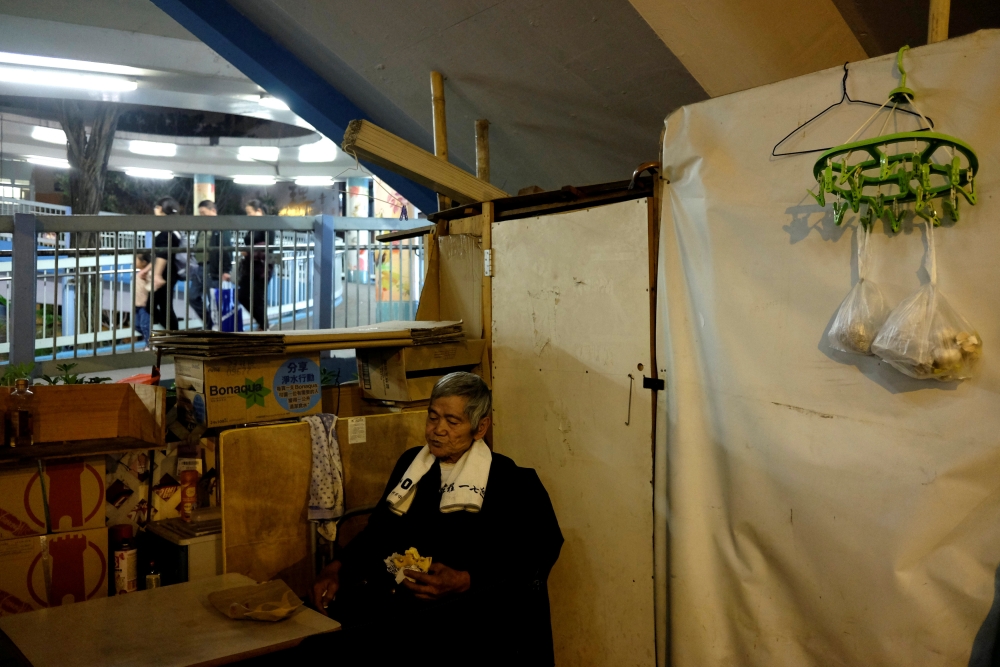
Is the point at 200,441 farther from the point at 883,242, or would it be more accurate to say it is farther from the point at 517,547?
the point at 883,242

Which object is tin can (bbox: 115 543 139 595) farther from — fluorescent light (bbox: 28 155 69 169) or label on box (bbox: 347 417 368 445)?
fluorescent light (bbox: 28 155 69 169)

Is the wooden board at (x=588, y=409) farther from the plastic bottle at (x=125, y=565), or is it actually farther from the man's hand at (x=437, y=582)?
the plastic bottle at (x=125, y=565)

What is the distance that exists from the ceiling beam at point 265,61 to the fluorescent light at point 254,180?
1109cm

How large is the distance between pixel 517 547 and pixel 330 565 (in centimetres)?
66

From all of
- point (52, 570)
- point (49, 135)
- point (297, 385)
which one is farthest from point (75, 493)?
point (49, 135)

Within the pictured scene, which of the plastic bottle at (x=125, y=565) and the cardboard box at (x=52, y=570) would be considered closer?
the cardboard box at (x=52, y=570)

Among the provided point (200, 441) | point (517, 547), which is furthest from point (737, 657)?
point (200, 441)

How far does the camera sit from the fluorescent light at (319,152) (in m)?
13.2

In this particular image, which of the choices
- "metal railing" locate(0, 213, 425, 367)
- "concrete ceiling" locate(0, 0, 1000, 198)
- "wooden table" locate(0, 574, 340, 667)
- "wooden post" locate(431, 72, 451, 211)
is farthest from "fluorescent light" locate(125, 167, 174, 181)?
"wooden table" locate(0, 574, 340, 667)

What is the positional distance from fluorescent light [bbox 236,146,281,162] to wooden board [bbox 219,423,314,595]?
40.2 ft

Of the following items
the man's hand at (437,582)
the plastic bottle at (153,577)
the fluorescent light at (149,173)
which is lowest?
the plastic bottle at (153,577)

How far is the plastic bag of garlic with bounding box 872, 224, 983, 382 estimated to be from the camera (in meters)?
1.72

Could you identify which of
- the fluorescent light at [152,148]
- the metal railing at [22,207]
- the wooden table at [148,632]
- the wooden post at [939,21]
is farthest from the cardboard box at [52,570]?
the fluorescent light at [152,148]

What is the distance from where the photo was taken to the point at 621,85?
3.26 metres
